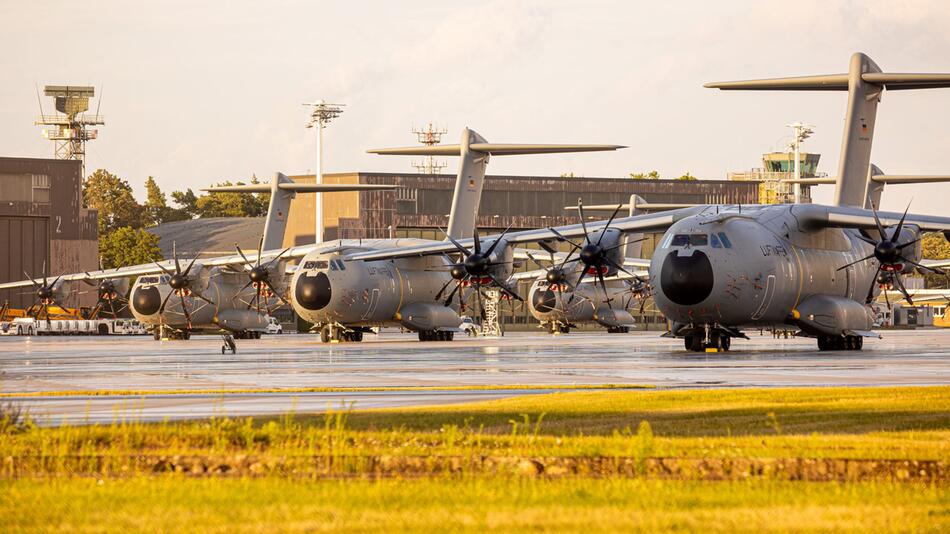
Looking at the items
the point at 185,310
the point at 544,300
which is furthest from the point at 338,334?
the point at 544,300

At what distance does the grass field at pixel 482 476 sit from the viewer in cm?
977

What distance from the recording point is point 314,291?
206ft

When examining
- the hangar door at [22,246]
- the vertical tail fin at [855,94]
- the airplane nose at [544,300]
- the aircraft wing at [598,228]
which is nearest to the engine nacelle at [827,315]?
the aircraft wing at [598,228]

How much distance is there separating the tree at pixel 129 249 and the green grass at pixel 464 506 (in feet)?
406

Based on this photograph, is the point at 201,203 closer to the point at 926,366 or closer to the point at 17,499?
the point at 926,366

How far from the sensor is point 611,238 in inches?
1986

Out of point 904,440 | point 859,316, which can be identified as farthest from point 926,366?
point 904,440

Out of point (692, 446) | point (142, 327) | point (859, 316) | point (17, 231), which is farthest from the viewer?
point (17, 231)

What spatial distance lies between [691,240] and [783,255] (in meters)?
3.76

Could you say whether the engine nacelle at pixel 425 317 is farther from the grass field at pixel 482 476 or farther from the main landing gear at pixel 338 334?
the grass field at pixel 482 476

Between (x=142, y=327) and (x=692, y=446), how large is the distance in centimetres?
9355

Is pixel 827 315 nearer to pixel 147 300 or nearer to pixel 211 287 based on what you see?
pixel 211 287

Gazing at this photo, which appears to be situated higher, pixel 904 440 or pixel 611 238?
pixel 611 238

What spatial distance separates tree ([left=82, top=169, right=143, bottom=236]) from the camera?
175m
